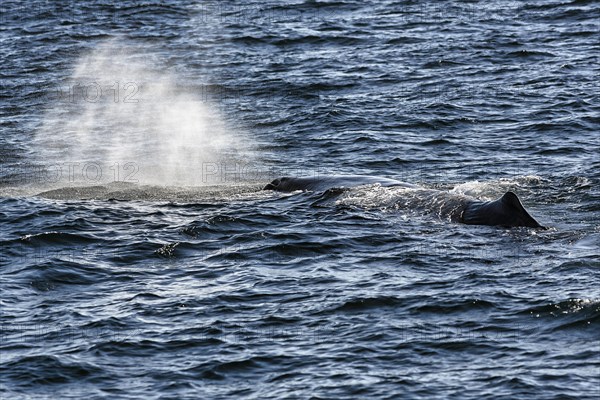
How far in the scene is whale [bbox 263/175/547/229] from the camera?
19406 millimetres

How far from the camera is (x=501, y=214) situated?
19.6m

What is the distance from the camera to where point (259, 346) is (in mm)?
14828

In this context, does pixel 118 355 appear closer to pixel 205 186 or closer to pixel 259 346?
pixel 259 346

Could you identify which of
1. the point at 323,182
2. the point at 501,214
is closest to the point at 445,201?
the point at 501,214

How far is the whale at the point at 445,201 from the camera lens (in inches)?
764

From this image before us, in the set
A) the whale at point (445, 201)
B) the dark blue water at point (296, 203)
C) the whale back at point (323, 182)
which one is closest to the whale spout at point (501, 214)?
the whale at point (445, 201)

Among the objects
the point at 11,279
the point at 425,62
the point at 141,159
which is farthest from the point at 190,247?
the point at 425,62

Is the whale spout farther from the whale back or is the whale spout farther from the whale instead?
the whale back

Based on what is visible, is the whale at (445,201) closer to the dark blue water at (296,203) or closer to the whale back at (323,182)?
the whale back at (323,182)

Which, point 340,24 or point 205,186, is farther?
point 340,24

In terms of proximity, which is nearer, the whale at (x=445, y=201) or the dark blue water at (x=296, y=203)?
the dark blue water at (x=296, y=203)

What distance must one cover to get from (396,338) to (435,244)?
442 cm

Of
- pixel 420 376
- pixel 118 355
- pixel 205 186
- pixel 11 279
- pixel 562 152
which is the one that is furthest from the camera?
pixel 562 152

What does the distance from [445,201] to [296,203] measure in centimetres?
321
